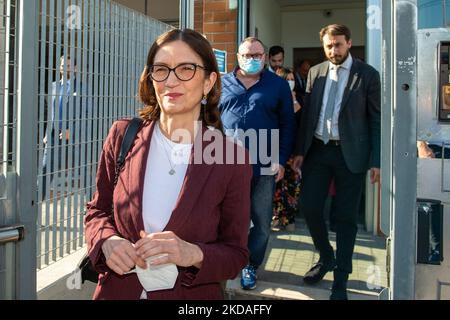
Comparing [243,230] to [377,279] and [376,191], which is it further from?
[376,191]

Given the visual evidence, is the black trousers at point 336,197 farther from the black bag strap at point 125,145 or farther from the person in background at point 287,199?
the black bag strap at point 125,145

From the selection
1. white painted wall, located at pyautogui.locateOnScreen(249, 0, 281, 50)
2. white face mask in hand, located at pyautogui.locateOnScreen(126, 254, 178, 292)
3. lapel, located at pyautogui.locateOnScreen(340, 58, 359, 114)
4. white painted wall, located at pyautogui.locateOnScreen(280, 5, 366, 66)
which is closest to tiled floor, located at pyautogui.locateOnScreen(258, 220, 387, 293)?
lapel, located at pyautogui.locateOnScreen(340, 58, 359, 114)

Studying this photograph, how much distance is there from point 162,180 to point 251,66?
196cm

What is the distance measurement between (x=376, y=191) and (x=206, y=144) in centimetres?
348

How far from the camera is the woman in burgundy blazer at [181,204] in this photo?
163 cm

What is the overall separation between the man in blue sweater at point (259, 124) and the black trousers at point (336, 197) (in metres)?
0.24

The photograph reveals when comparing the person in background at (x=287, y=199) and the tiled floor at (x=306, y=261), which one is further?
the person in background at (x=287, y=199)

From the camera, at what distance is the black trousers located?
3314 mm

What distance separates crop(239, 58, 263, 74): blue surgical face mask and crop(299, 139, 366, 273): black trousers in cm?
73

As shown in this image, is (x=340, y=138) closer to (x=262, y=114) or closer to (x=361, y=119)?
(x=361, y=119)

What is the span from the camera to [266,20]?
6668 millimetres

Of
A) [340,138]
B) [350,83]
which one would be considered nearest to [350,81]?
[350,83]

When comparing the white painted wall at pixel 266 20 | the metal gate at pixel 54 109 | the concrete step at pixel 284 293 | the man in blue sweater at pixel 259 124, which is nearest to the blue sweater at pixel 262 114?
the man in blue sweater at pixel 259 124

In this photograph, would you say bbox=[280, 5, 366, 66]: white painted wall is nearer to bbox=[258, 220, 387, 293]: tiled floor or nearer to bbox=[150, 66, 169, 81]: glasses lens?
bbox=[258, 220, 387, 293]: tiled floor
